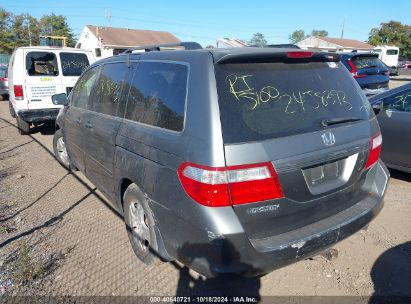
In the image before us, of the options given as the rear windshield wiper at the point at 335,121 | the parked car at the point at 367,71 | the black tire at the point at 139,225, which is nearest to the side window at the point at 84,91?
the black tire at the point at 139,225

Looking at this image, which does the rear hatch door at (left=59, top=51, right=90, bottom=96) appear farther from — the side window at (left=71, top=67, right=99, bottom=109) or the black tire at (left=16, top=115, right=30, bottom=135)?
the side window at (left=71, top=67, right=99, bottom=109)

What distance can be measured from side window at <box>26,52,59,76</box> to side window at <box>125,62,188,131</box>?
19.8ft

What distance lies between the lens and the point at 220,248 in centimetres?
223

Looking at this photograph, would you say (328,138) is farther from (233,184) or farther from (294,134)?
(233,184)

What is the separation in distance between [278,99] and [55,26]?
78074mm

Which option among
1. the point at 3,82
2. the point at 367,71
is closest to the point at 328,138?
the point at 367,71

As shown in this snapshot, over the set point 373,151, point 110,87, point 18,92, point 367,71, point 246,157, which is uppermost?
point 110,87

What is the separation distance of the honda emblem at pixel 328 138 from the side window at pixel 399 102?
2.99 m

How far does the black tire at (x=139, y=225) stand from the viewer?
2.92 meters

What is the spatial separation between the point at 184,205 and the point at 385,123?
3.85m

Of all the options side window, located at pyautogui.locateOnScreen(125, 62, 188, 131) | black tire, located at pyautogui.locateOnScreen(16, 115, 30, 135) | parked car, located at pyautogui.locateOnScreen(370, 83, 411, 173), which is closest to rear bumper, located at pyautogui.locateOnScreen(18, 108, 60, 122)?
black tire, located at pyautogui.locateOnScreen(16, 115, 30, 135)

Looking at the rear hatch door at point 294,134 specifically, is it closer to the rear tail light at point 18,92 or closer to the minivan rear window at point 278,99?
the minivan rear window at point 278,99

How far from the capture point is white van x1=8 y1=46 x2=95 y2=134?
8.11 meters

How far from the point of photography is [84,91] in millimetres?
4457
